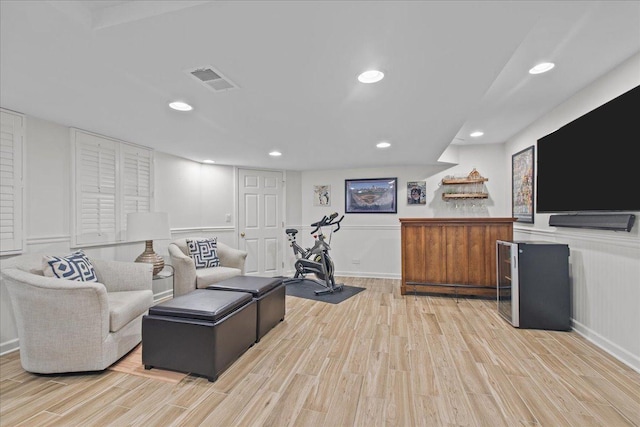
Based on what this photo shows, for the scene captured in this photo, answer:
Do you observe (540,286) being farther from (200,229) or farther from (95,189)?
(95,189)

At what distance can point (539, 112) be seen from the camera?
343cm

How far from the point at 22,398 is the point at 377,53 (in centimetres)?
307

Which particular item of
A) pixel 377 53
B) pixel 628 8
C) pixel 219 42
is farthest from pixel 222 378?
pixel 628 8

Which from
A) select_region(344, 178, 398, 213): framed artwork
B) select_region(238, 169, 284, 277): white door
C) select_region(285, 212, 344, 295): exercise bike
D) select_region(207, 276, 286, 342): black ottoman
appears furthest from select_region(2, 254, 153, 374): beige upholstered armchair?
select_region(344, 178, 398, 213): framed artwork

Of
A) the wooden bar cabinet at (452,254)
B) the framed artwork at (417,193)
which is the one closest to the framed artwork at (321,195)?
the framed artwork at (417,193)

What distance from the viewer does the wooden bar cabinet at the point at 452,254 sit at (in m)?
4.14

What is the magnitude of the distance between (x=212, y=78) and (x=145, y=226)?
7.10 feet

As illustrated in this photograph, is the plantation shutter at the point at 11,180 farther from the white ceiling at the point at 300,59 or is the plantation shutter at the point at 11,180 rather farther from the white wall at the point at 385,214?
the white wall at the point at 385,214

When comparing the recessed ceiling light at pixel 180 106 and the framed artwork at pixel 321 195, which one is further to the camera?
the framed artwork at pixel 321 195

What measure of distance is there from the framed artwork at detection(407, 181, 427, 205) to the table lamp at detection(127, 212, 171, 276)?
401 centimetres

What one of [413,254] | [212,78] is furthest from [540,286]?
[212,78]

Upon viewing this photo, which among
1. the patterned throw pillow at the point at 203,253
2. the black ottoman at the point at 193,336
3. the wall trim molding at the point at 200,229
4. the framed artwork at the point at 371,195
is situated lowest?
the black ottoman at the point at 193,336

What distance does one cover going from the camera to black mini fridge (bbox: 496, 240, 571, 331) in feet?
9.89

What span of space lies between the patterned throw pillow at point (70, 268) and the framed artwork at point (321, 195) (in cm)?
399
